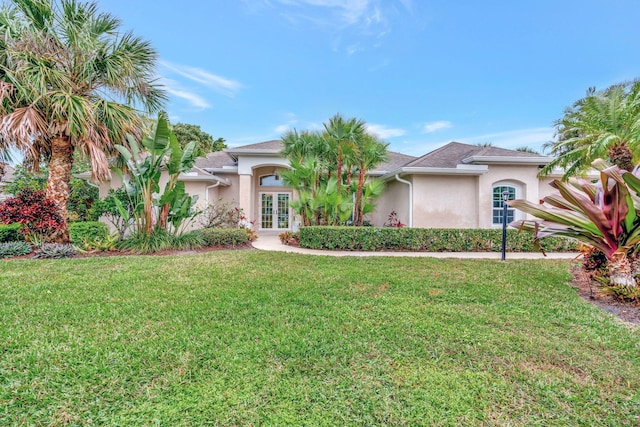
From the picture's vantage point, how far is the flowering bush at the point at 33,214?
10.1 meters

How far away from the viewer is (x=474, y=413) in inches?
102

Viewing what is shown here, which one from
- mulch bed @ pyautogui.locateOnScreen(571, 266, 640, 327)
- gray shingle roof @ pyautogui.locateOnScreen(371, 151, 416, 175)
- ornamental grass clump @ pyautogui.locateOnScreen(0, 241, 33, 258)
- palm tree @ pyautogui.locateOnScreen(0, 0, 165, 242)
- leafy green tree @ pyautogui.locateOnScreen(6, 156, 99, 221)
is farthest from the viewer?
gray shingle roof @ pyautogui.locateOnScreen(371, 151, 416, 175)

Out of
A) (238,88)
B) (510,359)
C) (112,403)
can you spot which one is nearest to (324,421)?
(112,403)

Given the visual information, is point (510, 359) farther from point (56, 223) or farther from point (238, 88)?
point (238, 88)

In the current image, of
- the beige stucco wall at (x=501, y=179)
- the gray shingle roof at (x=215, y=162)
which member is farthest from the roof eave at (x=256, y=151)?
the beige stucco wall at (x=501, y=179)

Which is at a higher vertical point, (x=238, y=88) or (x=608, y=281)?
(x=238, y=88)

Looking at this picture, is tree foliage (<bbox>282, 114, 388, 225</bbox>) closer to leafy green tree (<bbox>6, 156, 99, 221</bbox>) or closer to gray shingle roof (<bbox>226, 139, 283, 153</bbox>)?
gray shingle roof (<bbox>226, 139, 283, 153</bbox>)

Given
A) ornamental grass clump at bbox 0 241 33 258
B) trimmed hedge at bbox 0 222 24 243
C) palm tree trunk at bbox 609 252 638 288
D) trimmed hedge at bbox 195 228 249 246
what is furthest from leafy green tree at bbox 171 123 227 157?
palm tree trunk at bbox 609 252 638 288

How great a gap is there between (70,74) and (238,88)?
10.7m

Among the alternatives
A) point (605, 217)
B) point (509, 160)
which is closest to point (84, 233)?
point (605, 217)

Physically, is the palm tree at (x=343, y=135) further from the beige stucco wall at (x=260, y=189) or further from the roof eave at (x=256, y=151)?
the beige stucco wall at (x=260, y=189)

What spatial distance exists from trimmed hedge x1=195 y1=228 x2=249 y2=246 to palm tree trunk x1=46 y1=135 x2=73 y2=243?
16.1ft

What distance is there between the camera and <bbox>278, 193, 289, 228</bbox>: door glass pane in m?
18.3

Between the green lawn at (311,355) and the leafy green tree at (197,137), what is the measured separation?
1152 inches
